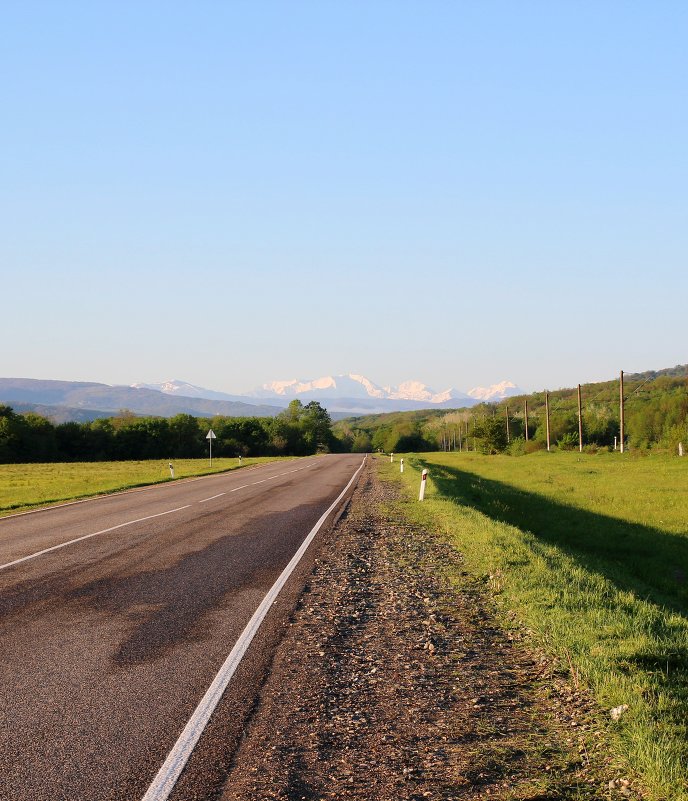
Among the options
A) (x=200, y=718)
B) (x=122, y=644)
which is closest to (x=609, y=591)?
(x=122, y=644)

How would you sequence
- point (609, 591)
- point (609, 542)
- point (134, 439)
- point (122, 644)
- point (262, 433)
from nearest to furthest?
point (122, 644), point (609, 591), point (609, 542), point (134, 439), point (262, 433)

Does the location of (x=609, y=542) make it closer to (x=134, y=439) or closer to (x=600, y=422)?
(x=134, y=439)

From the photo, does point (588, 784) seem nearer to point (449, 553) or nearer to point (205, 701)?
point (205, 701)

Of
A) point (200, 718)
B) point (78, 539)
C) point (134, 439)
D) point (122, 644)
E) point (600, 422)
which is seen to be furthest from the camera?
point (600, 422)

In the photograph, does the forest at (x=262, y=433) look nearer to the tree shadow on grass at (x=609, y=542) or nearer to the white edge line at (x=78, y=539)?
the tree shadow on grass at (x=609, y=542)

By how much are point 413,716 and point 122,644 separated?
324 cm

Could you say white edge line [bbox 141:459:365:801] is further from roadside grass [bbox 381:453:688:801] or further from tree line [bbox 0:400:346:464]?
tree line [bbox 0:400:346:464]

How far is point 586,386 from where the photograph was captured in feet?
577

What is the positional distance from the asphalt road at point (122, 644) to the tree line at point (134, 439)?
82.3m

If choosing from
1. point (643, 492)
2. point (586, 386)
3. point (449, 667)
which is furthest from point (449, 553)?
point (586, 386)

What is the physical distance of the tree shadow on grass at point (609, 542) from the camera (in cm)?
1333

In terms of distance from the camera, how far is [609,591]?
954 centimetres

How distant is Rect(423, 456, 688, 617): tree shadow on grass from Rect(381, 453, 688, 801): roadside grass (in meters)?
0.04

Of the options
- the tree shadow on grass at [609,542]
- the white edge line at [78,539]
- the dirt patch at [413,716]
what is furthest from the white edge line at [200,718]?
the tree shadow on grass at [609,542]
